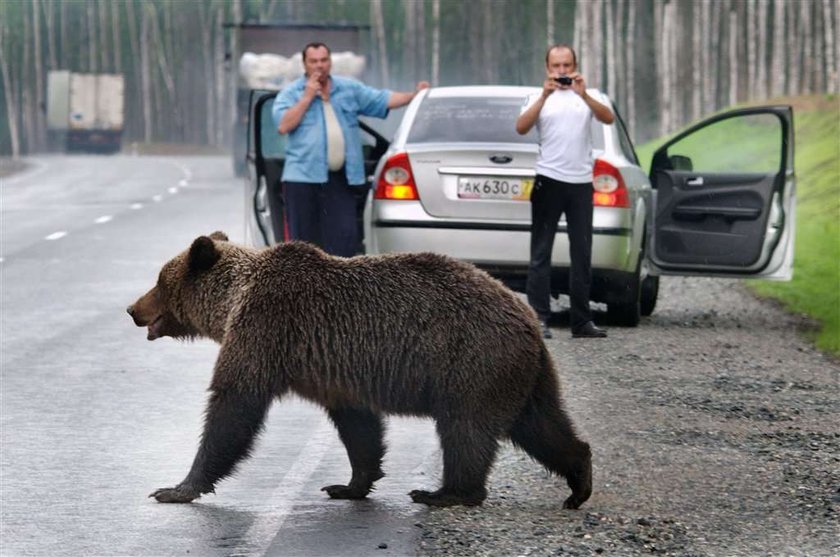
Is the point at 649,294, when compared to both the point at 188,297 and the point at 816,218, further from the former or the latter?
the point at 816,218

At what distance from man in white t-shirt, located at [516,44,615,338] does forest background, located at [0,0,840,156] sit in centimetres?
4557

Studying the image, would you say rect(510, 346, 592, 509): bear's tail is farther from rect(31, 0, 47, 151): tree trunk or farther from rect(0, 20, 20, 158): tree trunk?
rect(31, 0, 47, 151): tree trunk

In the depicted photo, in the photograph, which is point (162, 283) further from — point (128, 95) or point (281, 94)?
point (128, 95)

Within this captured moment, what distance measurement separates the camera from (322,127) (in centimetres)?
1195

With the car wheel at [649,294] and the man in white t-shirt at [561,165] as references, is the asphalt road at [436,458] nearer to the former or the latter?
the car wheel at [649,294]

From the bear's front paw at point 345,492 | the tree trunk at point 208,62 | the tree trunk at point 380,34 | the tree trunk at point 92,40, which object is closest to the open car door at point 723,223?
the bear's front paw at point 345,492

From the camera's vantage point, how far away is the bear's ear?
6773 millimetres

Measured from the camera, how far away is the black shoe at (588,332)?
39.7 ft

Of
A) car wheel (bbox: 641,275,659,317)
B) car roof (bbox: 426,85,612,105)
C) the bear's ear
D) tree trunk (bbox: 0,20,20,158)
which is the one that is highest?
car roof (bbox: 426,85,612,105)

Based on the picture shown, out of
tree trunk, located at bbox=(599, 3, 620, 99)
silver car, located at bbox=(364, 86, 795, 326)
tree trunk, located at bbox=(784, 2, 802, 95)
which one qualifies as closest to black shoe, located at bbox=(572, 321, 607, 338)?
silver car, located at bbox=(364, 86, 795, 326)

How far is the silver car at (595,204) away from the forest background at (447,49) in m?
44.1

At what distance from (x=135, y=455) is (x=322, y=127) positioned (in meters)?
4.26

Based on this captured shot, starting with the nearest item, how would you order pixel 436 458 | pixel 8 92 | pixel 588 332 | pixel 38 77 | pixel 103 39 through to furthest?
pixel 436 458 < pixel 588 332 < pixel 8 92 < pixel 38 77 < pixel 103 39

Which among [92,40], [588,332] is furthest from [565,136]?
[92,40]
